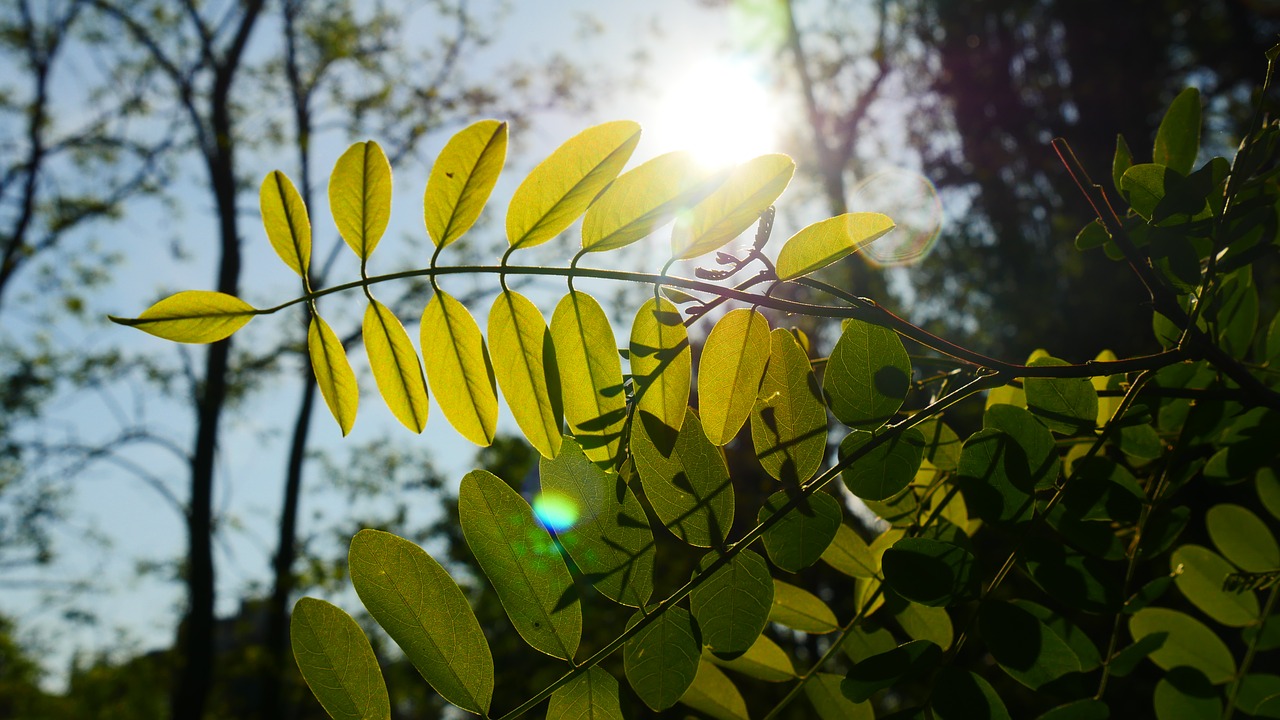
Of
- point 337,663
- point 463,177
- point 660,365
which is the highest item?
point 463,177

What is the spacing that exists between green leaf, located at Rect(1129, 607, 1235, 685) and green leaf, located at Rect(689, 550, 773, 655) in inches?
22.2

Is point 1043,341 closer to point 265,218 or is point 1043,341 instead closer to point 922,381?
point 922,381

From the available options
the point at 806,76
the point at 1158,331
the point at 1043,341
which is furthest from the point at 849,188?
the point at 1158,331

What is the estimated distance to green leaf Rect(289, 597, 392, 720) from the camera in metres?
0.55

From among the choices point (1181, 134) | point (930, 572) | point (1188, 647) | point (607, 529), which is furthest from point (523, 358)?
point (1188, 647)

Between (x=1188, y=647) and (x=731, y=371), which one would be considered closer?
(x=731, y=371)

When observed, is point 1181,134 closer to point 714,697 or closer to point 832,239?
point 832,239

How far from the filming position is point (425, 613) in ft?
1.88

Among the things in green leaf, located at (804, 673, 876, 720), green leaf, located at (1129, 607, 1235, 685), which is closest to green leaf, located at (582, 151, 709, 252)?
green leaf, located at (804, 673, 876, 720)

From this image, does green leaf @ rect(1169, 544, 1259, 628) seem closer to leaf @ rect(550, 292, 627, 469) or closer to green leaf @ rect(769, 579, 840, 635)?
green leaf @ rect(769, 579, 840, 635)

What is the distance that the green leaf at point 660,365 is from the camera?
623 mm

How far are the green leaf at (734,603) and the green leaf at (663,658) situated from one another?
0.05 feet

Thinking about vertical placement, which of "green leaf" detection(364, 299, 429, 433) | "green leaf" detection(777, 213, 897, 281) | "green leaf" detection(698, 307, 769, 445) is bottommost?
"green leaf" detection(698, 307, 769, 445)

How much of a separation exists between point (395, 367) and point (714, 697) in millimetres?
428
